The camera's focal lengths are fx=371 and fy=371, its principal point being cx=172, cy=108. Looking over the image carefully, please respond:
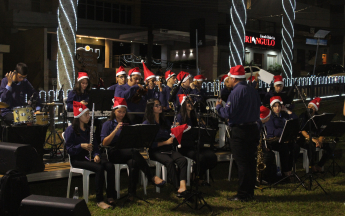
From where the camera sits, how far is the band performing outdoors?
18.0 feet

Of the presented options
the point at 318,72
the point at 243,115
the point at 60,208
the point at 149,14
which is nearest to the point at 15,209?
the point at 60,208

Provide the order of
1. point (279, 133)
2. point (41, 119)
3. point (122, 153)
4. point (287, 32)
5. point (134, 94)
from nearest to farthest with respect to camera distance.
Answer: point (122, 153) < point (41, 119) < point (134, 94) < point (279, 133) < point (287, 32)

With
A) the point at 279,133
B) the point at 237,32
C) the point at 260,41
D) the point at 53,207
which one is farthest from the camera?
the point at 260,41

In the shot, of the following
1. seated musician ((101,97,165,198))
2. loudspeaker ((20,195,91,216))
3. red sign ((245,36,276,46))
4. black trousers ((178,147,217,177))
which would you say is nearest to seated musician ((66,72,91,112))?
seated musician ((101,97,165,198))

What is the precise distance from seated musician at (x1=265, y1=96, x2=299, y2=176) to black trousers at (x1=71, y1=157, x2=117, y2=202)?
10.5ft

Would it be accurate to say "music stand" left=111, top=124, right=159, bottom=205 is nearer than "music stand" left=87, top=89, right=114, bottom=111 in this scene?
Yes

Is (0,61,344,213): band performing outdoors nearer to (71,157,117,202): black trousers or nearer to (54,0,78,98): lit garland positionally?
(71,157,117,202): black trousers

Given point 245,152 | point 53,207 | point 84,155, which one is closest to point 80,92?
point 84,155

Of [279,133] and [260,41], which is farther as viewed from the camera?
[260,41]

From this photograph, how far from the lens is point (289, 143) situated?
723cm

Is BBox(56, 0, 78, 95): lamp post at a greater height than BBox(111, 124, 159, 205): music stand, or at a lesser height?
greater

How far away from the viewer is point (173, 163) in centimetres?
584

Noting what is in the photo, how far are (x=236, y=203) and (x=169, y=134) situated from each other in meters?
1.61

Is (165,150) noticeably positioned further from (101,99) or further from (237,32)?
(237,32)
